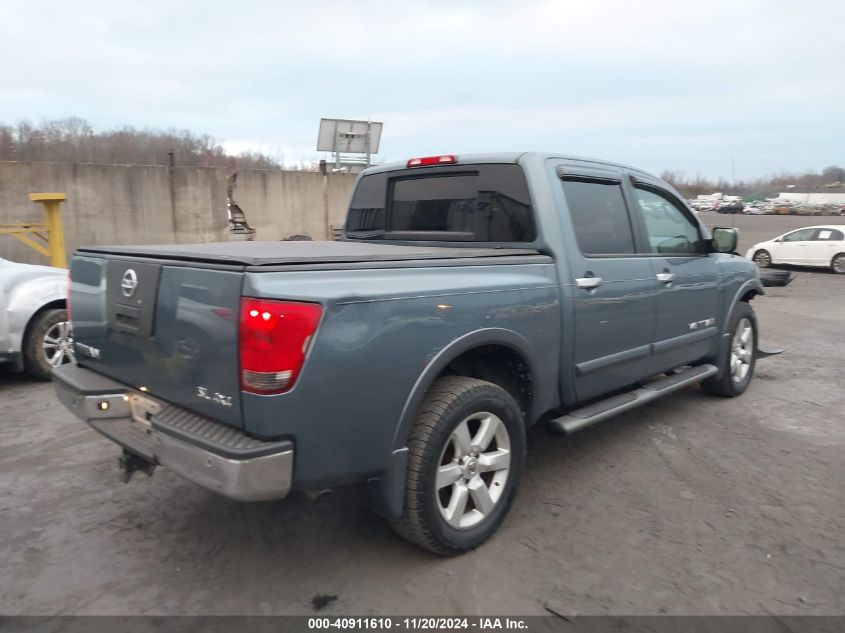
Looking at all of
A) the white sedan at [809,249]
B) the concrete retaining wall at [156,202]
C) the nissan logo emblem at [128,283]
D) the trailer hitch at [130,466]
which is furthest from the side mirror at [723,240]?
the white sedan at [809,249]

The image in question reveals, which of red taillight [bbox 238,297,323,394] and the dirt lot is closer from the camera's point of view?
red taillight [bbox 238,297,323,394]

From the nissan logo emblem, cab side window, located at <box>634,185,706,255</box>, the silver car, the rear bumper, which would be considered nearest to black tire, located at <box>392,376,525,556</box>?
the rear bumper

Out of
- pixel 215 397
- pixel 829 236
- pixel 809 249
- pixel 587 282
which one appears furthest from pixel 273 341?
pixel 829 236

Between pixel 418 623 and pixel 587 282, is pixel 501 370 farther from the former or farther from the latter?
pixel 418 623

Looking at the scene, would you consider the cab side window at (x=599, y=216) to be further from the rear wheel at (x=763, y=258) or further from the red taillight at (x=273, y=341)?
the rear wheel at (x=763, y=258)

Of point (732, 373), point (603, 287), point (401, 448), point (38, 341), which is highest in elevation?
point (603, 287)

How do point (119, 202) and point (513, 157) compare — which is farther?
point (119, 202)

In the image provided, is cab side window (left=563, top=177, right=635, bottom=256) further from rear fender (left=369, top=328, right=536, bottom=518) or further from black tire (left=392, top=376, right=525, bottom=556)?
rear fender (left=369, top=328, right=536, bottom=518)

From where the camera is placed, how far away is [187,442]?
2.42m

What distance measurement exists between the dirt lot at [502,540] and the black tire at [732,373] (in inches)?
29.8

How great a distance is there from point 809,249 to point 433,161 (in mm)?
18399

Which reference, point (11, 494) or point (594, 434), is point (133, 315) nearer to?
point (11, 494)

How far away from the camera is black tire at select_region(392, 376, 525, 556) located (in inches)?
106

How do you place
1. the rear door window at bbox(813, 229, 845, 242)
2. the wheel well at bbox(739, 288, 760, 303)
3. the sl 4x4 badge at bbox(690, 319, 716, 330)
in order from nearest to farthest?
the sl 4x4 badge at bbox(690, 319, 716, 330), the wheel well at bbox(739, 288, 760, 303), the rear door window at bbox(813, 229, 845, 242)
